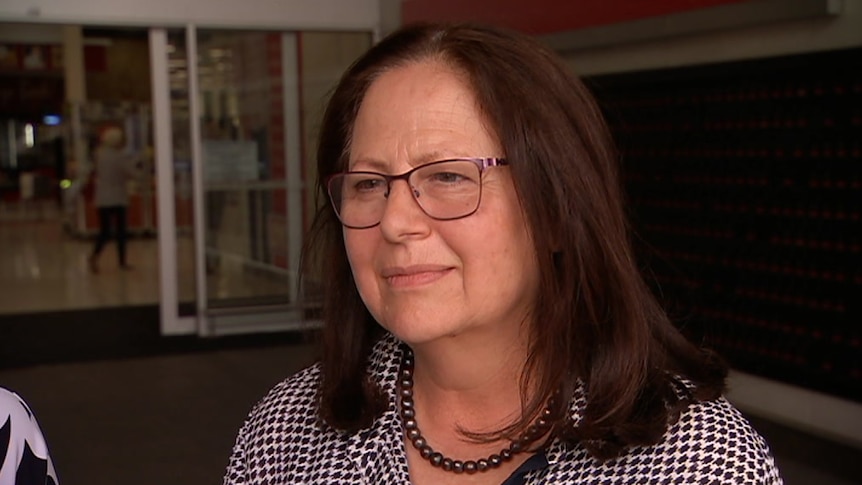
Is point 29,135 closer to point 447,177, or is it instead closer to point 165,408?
point 165,408

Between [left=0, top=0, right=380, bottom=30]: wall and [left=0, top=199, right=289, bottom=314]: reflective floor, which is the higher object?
[left=0, top=0, right=380, bottom=30]: wall

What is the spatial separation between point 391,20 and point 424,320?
673 centimetres

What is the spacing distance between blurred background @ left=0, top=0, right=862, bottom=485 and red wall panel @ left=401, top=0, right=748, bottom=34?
0.06 ft

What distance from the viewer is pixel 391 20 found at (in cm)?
756

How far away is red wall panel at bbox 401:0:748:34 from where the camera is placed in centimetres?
488

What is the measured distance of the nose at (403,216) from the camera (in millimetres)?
1061

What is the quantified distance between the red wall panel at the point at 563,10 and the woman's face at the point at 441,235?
365 cm

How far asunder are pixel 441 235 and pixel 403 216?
46mm

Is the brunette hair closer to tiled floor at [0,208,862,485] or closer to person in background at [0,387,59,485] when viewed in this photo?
person in background at [0,387,59,485]

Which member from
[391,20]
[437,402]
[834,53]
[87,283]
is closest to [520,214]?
[437,402]

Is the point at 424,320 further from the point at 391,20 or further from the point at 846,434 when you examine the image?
the point at 391,20

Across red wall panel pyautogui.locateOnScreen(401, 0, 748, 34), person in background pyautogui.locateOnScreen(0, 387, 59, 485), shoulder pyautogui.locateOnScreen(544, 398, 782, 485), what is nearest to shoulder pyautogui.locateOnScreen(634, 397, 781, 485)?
shoulder pyautogui.locateOnScreen(544, 398, 782, 485)

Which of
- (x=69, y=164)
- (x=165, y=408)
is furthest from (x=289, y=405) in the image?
(x=69, y=164)

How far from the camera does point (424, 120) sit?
1083 millimetres
